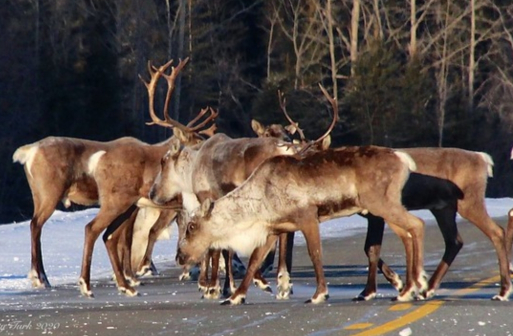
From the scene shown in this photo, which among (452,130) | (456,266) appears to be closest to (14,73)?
(452,130)

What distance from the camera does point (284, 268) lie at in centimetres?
1432

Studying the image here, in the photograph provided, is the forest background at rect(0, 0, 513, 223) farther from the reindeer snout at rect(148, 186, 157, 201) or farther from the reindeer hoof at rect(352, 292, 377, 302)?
the reindeer hoof at rect(352, 292, 377, 302)

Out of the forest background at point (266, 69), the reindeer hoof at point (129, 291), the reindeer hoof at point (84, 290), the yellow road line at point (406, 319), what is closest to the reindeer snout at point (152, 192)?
the reindeer hoof at point (129, 291)

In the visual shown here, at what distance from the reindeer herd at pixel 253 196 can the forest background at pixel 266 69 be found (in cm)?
3178

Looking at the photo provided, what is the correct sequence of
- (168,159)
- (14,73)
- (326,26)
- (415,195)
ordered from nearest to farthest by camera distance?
(415,195), (168,159), (14,73), (326,26)

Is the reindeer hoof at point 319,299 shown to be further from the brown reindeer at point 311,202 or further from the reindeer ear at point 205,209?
the reindeer ear at point 205,209

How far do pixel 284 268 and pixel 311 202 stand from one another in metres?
1.05

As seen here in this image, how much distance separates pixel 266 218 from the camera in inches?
534

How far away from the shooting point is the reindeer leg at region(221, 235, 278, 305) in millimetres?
13203

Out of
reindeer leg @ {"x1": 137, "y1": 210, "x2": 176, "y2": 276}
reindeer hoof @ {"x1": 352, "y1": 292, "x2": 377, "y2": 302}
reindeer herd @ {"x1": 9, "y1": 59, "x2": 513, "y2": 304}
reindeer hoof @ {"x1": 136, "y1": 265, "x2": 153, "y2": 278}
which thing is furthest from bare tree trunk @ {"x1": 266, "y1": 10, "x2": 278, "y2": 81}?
reindeer hoof @ {"x1": 352, "y1": 292, "x2": 377, "y2": 302}

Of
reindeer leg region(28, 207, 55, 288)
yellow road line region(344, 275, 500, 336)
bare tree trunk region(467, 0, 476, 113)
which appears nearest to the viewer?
yellow road line region(344, 275, 500, 336)

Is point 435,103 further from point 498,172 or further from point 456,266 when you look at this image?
point 456,266

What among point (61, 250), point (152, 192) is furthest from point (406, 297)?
point (61, 250)

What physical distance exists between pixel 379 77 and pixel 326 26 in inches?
300
